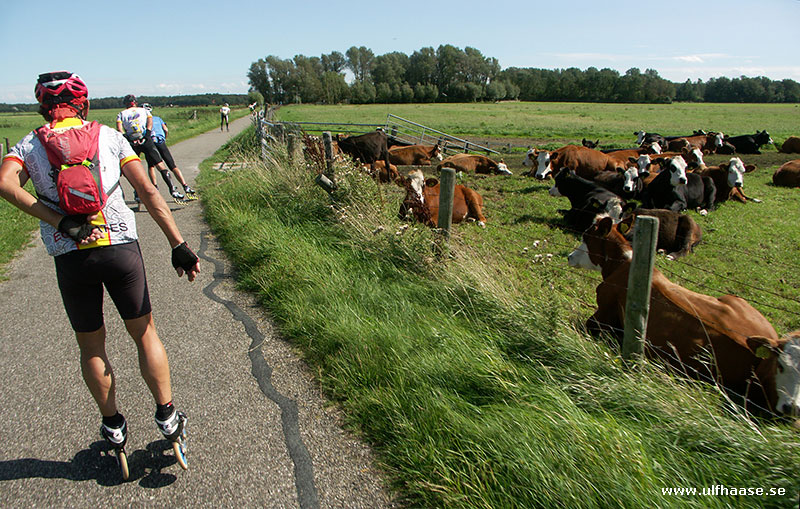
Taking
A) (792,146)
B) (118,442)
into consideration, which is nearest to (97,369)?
(118,442)

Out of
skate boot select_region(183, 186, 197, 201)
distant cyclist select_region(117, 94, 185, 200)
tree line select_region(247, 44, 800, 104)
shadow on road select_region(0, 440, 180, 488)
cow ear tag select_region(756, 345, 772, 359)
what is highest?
tree line select_region(247, 44, 800, 104)

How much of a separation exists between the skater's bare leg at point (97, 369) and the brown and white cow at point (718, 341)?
329 cm

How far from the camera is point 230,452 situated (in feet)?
9.78

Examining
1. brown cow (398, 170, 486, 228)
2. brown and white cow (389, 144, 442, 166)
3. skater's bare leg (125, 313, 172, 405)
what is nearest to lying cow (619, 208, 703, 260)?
brown cow (398, 170, 486, 228)

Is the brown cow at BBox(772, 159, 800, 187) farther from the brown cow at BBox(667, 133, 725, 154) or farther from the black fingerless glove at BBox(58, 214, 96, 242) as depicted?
the black fingerless glove at BBox(58, 214, 96, 242)

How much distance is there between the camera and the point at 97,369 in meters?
2.76

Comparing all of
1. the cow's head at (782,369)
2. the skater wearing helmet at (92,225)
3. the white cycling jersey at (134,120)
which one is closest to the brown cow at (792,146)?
the cow's head at (782,369)

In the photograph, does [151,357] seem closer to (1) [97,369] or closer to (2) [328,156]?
(1) [97,369]

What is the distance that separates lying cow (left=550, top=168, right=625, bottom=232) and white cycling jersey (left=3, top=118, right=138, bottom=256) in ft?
21.3

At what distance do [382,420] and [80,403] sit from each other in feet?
6.88

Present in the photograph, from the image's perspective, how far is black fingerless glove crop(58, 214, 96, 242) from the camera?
2.45 m

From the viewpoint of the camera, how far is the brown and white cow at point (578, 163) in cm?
1384

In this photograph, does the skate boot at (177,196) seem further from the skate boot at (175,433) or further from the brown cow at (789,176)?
the brown cow at (789,176)

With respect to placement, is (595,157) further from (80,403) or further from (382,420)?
(80,403)
